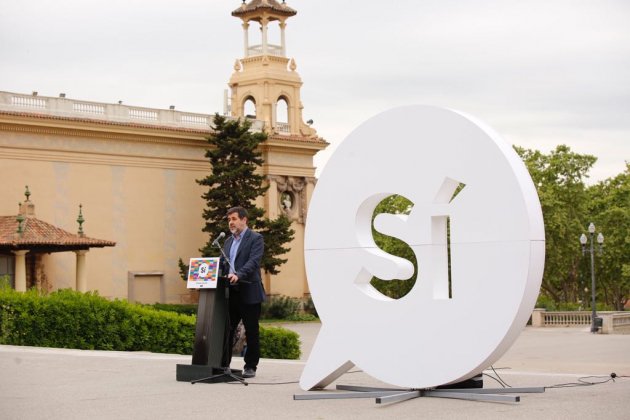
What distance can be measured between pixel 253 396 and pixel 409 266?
1.87m

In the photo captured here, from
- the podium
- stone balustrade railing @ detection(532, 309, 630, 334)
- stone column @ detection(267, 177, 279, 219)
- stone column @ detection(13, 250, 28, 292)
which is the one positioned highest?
stone column @ detection(267, 177, 279, 219)

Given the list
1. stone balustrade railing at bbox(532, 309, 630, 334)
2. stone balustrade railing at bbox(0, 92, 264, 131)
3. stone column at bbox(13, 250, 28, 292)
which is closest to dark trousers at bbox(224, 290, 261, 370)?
stone column at bbox(13, 250, 28, 292)

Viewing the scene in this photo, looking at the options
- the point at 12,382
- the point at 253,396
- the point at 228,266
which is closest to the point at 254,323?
the point at 228,266

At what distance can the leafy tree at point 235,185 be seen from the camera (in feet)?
153

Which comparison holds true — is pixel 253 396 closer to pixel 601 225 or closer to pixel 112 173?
pixel 112 173

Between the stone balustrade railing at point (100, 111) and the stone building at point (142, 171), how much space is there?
0.05 m

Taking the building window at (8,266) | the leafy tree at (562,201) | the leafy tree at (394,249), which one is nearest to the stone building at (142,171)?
the building window at (8,266)

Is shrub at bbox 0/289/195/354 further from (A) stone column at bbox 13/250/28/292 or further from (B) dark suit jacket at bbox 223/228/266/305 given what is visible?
(A) stone column at bbox 13/250/28/292

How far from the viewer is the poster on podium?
11.8m

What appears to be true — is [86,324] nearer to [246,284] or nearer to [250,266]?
[246,284]

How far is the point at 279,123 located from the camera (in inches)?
2100

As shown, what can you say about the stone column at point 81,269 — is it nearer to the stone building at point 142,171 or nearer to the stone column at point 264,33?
the stone building at point 142,171

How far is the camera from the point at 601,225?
65188mm

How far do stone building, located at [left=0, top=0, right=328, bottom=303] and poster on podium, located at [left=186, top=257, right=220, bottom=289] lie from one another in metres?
28.2
